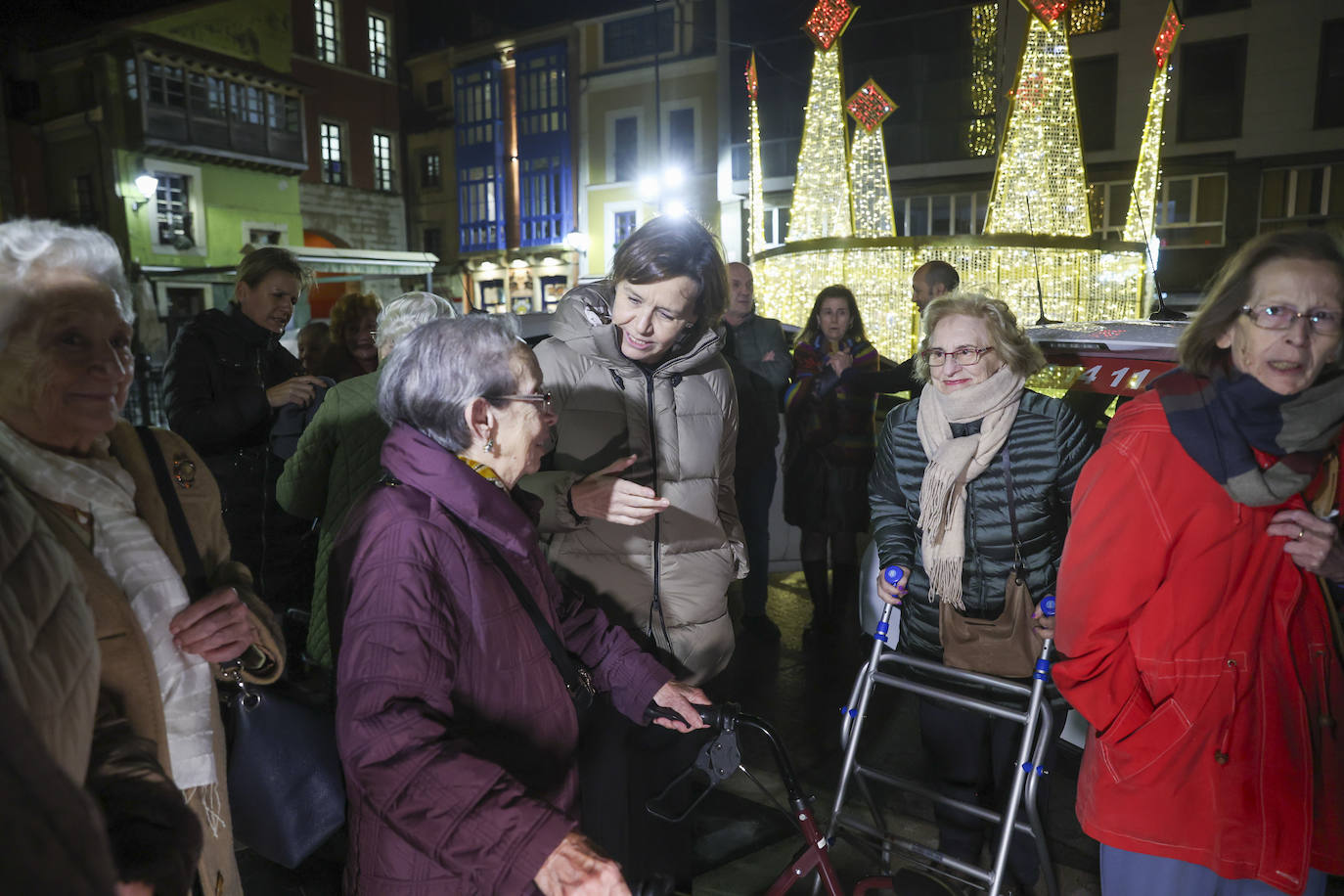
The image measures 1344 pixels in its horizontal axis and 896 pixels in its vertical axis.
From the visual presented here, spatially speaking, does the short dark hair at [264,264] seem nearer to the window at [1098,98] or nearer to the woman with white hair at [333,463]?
the woman with white hair at [333,463]

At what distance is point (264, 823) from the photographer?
1728mm

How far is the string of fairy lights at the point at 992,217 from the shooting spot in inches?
307

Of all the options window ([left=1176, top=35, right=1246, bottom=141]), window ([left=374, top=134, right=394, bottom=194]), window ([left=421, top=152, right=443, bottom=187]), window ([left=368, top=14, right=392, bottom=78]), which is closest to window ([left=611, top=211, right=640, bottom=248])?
window ([left=421, top=152, right=443, bottom=187])

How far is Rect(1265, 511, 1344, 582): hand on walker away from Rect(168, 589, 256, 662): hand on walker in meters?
2.14

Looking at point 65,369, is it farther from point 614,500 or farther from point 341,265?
point 341,265

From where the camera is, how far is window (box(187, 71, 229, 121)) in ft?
81.8

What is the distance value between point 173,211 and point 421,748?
96.0ft

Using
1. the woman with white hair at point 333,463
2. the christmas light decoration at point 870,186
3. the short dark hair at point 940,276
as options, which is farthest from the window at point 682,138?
the woman with white hair at point 333,463

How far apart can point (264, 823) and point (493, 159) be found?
3427 centimetres

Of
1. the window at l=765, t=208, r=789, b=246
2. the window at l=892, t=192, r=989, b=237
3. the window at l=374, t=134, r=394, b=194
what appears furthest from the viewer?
the window at l=374, t=134, r=394, b=194

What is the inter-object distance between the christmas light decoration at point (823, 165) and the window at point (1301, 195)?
16534mm

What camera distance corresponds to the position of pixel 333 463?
309cm

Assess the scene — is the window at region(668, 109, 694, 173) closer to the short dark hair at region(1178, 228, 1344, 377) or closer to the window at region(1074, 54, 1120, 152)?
the window at region(1074, 54, 1120, 152)

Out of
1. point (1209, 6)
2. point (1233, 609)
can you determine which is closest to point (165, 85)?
point (1209, 6)
